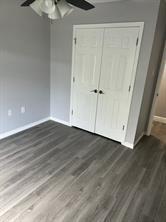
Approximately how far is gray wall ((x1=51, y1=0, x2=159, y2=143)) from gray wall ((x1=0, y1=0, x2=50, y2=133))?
233 mm

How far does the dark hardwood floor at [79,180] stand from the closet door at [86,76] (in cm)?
51

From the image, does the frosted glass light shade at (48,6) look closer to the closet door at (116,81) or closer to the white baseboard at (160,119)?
the closet door at (116,81)

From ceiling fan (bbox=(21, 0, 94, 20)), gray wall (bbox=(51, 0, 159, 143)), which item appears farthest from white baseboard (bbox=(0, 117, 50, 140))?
ceiling fan (bbox=(21, 0, 94, 20))

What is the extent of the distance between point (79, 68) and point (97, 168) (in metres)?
2.01

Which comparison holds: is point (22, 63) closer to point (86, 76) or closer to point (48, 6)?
point (86, 76)

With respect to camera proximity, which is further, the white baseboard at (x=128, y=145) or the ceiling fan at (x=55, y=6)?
the white baseboard at (x=128, y=145)

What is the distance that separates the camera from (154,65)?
10.1ft

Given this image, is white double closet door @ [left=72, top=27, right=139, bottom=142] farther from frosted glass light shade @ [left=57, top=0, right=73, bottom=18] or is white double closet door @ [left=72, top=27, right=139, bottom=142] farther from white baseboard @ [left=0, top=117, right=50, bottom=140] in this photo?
frosted glass light shade @ [left=57, top=0, right=73, bottom=18]

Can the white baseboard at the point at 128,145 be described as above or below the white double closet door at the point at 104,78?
below

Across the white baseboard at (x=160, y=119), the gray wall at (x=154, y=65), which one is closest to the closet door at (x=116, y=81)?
the gray wall at (x=154, y=65)

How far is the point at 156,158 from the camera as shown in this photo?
2.90m

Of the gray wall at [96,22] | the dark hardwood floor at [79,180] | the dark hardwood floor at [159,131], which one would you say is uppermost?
the gray wall at [96,22]

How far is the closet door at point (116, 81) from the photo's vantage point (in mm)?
2809

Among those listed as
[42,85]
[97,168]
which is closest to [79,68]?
[42,85]
